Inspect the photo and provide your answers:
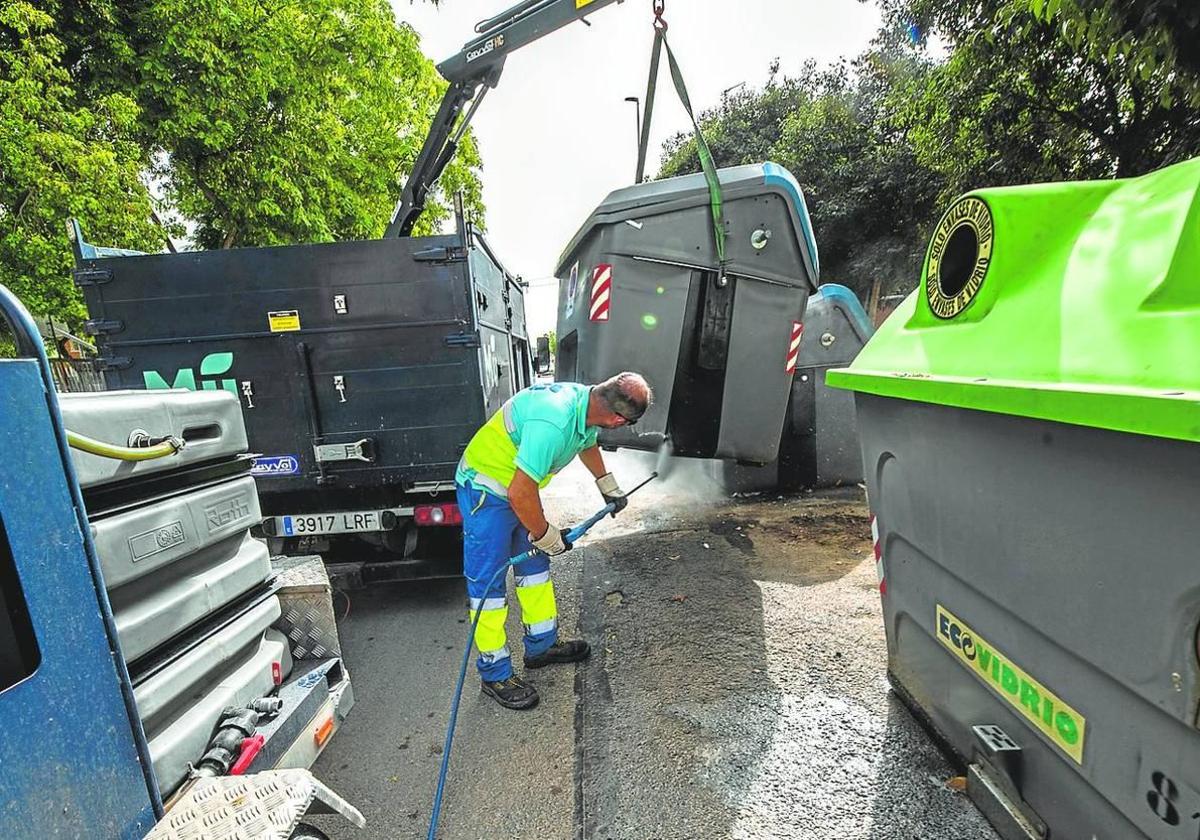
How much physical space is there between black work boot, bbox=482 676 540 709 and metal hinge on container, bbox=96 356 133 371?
2910 mm

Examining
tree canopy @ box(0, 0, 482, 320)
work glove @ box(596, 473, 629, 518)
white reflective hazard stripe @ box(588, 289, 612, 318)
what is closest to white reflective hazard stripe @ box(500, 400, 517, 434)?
work glove @ box(596, 473, 629, 518)

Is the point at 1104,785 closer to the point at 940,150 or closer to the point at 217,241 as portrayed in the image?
the point at 940,150

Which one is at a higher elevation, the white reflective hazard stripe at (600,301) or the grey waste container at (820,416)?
the white reflective hazard stripe at (600,301)

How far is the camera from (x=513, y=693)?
2729 mm

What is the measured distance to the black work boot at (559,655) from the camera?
3010 mm

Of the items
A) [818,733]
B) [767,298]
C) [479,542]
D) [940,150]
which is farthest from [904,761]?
[940,150]

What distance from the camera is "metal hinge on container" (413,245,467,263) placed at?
3365 mm

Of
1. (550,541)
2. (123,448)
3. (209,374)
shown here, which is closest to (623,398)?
(550,541)

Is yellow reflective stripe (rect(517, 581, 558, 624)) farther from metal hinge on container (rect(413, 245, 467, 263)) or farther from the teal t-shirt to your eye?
metal hinge on container (rect(413, 245, 467, 263))

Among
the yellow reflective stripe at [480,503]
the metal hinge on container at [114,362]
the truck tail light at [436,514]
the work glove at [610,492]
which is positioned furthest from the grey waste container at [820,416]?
the metal hinge on container at [114,362]

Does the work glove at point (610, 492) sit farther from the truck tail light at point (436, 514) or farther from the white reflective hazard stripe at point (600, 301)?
the white reflective hazard stripe at point (600, 301)

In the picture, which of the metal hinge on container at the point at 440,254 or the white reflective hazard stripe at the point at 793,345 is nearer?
the metal hinge on container at the point at 440,254

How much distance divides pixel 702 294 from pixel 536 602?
7.73 ft

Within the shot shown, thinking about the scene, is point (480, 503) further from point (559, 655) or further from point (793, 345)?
point (793, 345)
